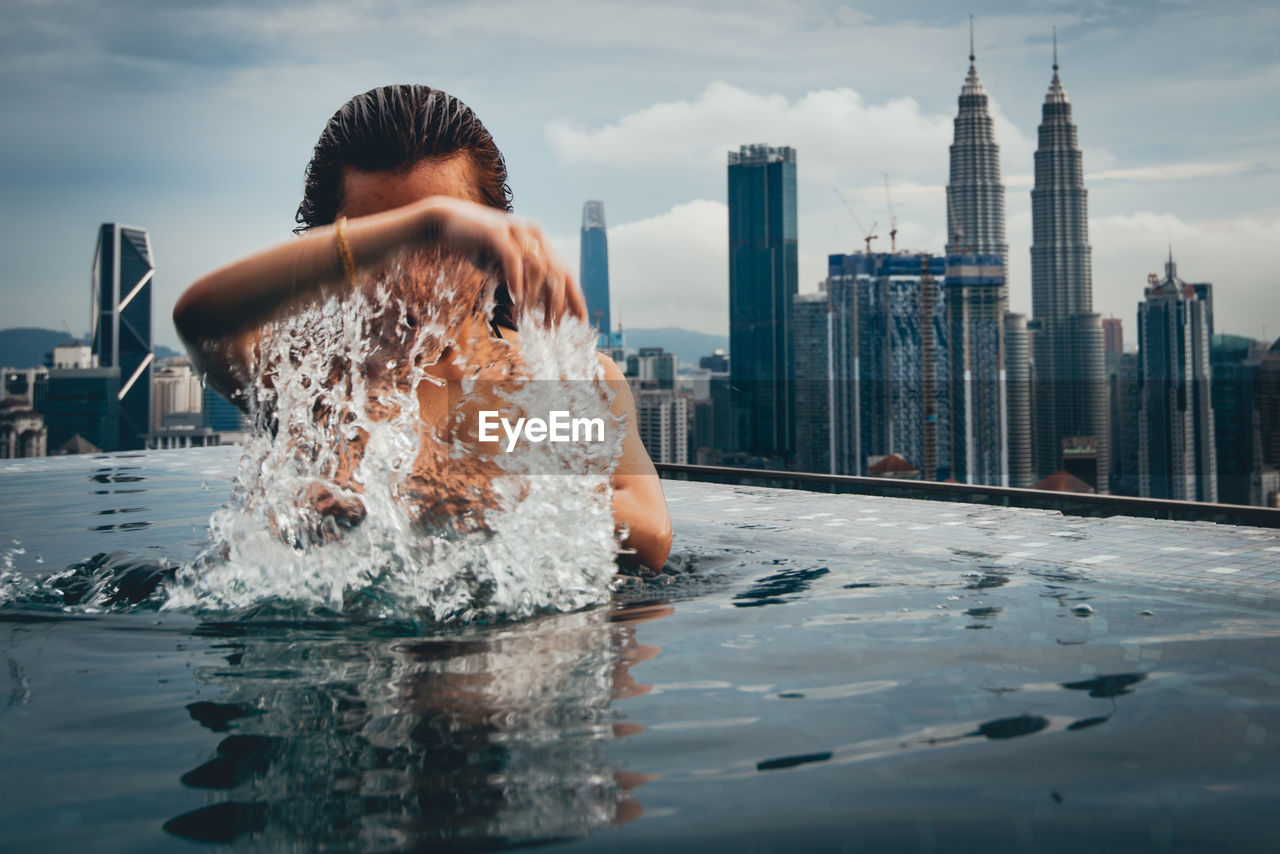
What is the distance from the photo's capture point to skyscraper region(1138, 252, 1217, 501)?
34.8 metres

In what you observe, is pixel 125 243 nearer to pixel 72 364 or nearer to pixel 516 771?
pixel 72 364

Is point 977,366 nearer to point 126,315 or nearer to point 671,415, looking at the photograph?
point 671,415

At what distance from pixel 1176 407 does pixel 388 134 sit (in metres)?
39.8

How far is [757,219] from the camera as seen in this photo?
3061 inches

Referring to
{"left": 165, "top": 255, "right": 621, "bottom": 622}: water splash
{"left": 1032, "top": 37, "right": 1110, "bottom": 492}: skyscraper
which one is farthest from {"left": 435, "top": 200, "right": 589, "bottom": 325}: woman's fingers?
{"left": 1032, "top": 37, "right": 1110, "bottom": 492}: skyscraper

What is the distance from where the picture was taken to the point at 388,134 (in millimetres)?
2416

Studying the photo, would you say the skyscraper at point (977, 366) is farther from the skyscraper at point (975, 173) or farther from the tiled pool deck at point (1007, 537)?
the tiled pool deck at point (1007, 537)

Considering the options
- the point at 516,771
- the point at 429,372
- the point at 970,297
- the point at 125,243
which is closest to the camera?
the point at 516,771

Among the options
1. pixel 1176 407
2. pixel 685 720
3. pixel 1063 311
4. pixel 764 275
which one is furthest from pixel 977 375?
pixel 685 720

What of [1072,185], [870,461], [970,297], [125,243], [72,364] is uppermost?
[1072,185]

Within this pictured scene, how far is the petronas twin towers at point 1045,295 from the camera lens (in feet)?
167

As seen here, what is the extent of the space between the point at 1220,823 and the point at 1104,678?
0.69 m

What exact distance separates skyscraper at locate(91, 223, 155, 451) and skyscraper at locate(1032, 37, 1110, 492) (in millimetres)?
47194

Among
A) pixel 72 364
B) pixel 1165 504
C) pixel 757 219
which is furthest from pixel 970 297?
pixel 1165 504
